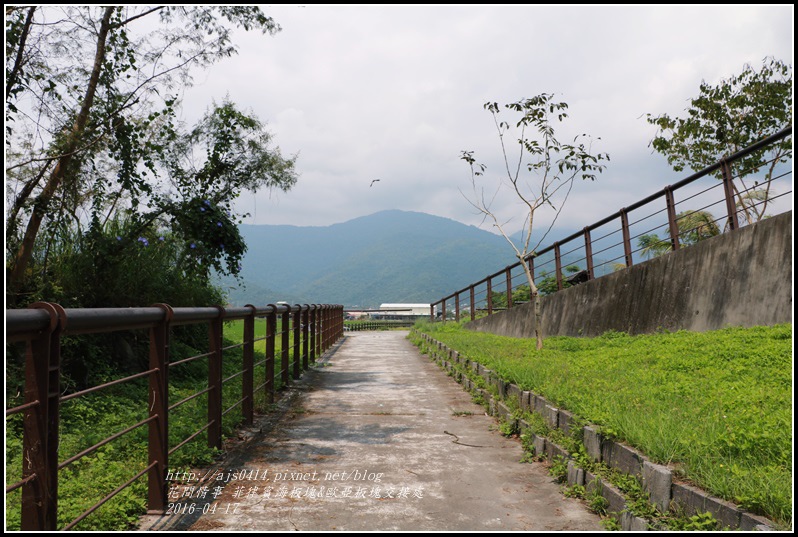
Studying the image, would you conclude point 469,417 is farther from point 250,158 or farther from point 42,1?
point 250,158

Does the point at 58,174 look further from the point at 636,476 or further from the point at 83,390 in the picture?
the point at 636,476

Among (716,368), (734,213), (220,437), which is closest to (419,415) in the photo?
(220,437)

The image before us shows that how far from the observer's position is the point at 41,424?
2.20m

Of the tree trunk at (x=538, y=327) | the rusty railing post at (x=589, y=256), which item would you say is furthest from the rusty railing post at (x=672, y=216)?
the rusty railing post at (x=589, y=256)

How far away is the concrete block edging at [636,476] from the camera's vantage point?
2445mm

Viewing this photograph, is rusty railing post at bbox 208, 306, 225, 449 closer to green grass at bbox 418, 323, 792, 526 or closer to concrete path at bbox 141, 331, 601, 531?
concrete path at bbox 141, 331, 601, 531

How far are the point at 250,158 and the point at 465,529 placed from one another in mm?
9893

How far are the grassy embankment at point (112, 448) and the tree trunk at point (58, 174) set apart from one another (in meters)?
1.76

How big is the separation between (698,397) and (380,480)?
2.34 m

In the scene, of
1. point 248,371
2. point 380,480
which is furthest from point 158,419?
point 248,371

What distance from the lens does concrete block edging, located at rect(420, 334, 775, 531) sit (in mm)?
2445

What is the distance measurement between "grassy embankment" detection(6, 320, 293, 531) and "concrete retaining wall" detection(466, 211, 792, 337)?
569cm

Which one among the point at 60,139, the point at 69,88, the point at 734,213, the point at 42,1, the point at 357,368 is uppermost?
the point at 42,1

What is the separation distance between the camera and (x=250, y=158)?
11.8 m
